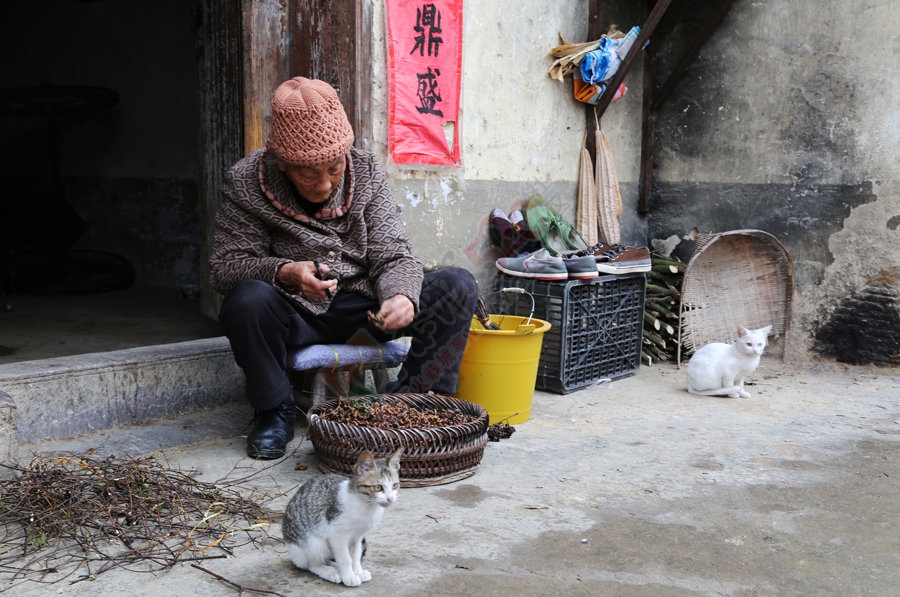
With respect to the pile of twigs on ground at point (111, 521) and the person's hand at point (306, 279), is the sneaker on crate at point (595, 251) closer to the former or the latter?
the person's hand at point (306, 279)

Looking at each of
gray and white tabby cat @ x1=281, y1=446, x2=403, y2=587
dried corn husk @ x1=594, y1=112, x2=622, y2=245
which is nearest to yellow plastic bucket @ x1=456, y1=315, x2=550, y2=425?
gray and white tabby cat @ x1=281, y1=446, x2=403, y2=587

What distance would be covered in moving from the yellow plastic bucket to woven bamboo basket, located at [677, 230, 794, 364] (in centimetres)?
191

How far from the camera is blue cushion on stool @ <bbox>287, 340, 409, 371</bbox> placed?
3.28 meters

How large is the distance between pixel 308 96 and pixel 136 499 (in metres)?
1.54

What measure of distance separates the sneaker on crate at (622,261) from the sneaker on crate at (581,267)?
0.21 m

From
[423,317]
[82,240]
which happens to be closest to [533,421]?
[423,317]

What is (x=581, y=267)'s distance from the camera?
4.45 metres

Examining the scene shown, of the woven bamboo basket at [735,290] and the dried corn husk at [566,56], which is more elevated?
the dried corn husk at [566,56]

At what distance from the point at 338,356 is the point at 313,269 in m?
0.38

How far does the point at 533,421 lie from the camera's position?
13.0 ft

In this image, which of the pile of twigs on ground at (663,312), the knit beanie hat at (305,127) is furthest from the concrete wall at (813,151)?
the knit beanie hat at (305,127)

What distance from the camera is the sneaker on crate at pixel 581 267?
175 inches

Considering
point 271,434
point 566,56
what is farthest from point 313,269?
point 566,56

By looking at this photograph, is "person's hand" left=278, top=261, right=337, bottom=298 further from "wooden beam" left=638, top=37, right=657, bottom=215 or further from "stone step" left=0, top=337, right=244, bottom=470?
"wooden beam" left=638, top=37, right=657, bottom=215
